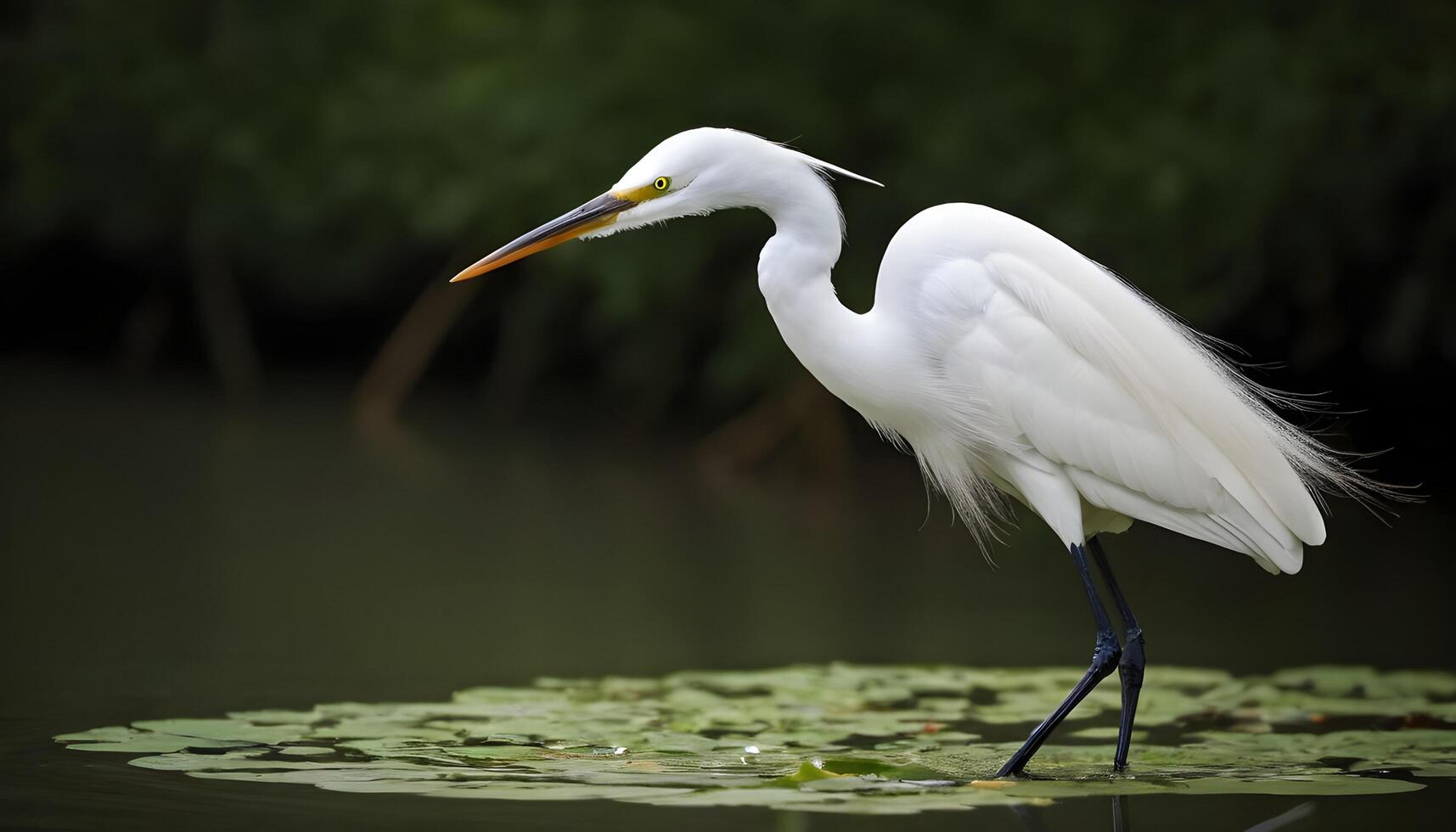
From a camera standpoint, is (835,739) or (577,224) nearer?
(577,224)

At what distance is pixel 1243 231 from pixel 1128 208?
87 cm

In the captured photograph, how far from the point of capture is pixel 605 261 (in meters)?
11.1

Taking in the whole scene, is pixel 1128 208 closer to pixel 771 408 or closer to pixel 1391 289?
pixel 1391 289

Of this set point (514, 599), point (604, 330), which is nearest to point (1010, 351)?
point (514, 599)

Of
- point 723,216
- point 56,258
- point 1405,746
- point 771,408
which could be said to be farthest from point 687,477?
point 56,258

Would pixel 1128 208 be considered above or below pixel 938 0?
below

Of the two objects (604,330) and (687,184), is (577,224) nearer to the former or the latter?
(687,184)

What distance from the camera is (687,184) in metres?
3.37

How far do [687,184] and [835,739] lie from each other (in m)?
1.26

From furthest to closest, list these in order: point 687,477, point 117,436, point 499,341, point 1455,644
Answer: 1. point 499,341
2. point 117,436
3. point 687,477
4. point 1455,644

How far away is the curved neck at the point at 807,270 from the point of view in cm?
337

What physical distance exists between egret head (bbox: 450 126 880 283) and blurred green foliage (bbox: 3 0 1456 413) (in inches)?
195

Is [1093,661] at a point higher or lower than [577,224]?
lower

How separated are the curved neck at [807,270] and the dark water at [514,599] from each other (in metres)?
1.00
